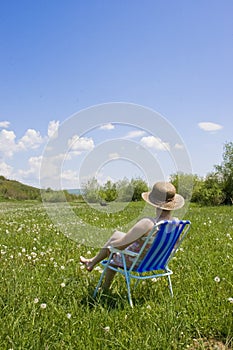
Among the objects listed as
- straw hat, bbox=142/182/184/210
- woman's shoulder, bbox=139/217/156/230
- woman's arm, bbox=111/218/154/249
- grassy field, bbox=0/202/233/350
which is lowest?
grassy field, bbox=0/202/233/350

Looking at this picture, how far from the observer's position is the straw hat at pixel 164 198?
15.4 ft

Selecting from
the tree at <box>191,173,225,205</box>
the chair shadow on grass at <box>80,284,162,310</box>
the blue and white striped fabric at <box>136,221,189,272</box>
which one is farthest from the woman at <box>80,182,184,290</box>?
the tree at <box>191,173,225,205</box>

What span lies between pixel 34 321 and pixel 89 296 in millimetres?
993

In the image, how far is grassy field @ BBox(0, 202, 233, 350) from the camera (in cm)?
371

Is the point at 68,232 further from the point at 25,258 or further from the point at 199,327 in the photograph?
the point at 199,327

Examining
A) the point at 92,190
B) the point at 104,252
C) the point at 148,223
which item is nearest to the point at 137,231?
the point at 148,223

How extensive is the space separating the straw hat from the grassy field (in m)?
0.98

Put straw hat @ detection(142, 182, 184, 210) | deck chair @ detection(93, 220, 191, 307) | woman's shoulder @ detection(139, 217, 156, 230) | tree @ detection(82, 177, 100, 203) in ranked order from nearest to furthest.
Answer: deck chair @ detection(93, 220, 191, 307)
woman's shoulder @ detection(139, 217, 156, 230)
straw hat @ detection(142, 182, 184, 210)
tree @ detection(82, 177, 100, 203)

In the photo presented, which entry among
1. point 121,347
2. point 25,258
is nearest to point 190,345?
point 121,347

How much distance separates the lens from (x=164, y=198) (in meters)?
4.70

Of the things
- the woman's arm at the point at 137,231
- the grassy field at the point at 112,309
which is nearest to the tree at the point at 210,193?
the grassy field at the point at 112,309

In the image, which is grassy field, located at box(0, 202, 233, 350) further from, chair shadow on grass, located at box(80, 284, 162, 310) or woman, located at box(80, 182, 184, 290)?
woman, located at box(80, 182, 184, 290)

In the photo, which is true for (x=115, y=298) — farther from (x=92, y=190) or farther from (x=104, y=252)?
(x=92, y=190)

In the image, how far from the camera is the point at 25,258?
23.4 ft
